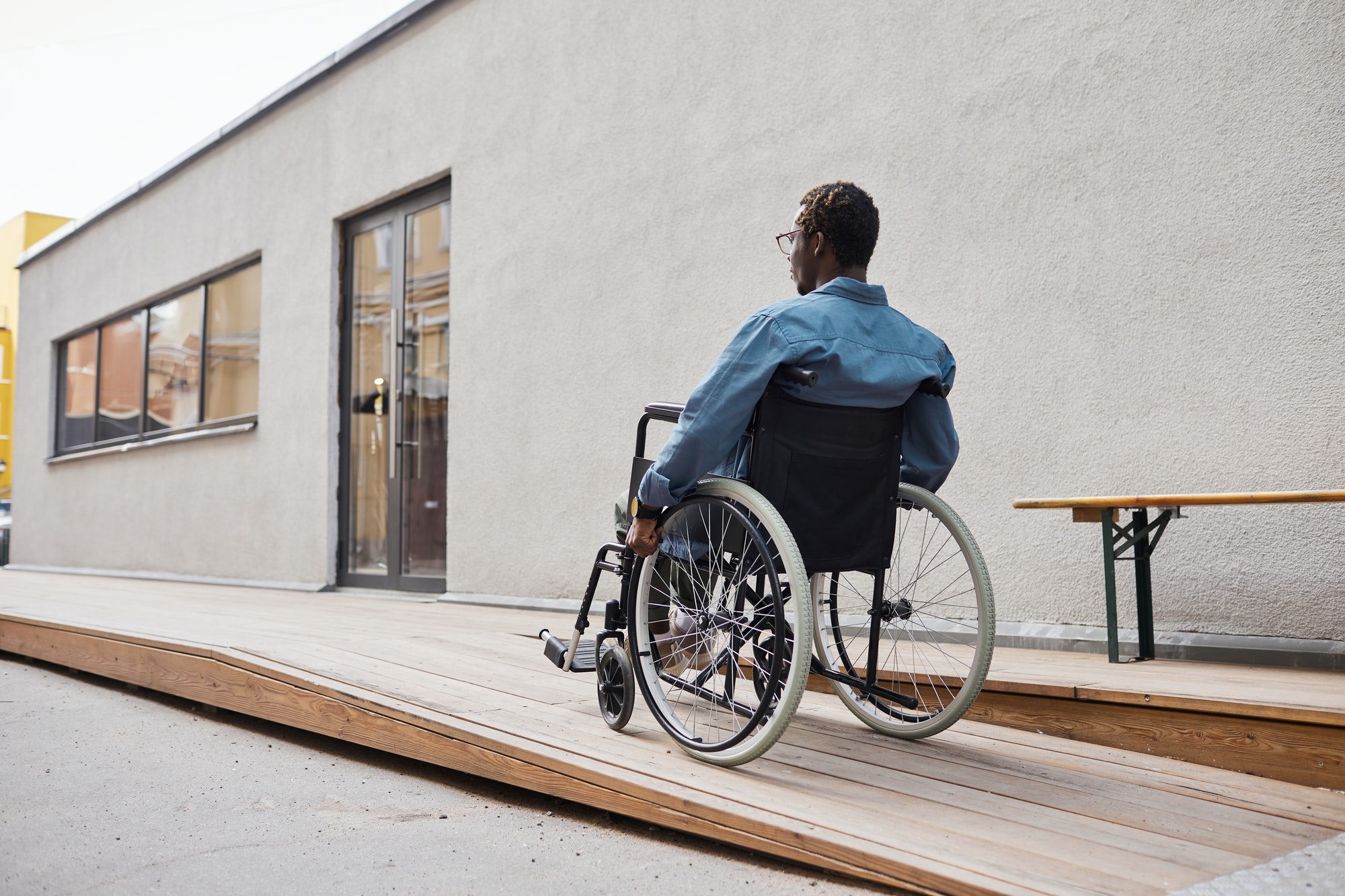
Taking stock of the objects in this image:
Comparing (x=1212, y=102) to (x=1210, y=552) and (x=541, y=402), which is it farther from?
(x=541, y=402)

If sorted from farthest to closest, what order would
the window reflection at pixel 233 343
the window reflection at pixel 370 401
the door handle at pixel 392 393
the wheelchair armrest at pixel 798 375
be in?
the window reflection at pixel 233 343, the window reflection at pixel 370 401, the door handle at pixel 392 393, the wheelchair armrest at pixel 798 375

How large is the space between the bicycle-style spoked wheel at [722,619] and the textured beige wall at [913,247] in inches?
47.0

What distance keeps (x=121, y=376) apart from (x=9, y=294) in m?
14.3

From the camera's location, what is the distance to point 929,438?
171cm

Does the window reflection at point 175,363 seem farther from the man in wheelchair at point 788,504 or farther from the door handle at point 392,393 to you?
the man in wheelchair at point 788,504

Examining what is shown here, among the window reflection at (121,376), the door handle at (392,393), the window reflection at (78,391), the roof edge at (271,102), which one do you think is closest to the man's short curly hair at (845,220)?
the door handle at (392,393)

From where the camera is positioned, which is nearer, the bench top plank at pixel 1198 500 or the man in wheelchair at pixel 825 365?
the man in wheelchair at pixel 825 365

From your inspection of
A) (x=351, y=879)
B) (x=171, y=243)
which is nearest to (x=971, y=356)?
(x=351, y=879)

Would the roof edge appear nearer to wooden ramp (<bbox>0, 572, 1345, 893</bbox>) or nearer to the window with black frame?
the window with black frame

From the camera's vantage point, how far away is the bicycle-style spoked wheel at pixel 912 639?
160 cm

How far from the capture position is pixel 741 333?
59.2 inches

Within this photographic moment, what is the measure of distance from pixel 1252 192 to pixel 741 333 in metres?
1.56

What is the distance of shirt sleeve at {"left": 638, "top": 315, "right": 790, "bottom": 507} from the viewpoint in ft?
4.83

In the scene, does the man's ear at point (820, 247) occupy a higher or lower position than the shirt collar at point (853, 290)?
higher
